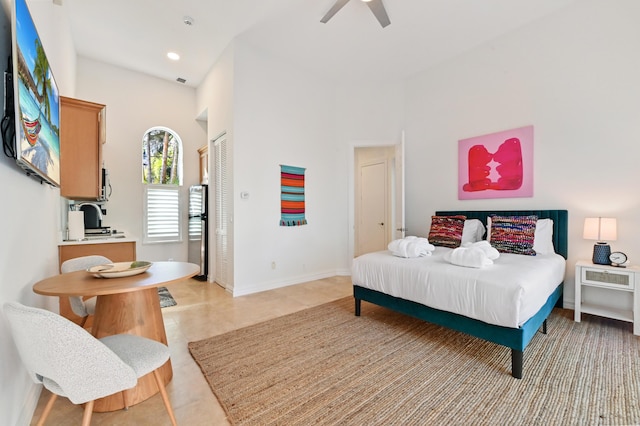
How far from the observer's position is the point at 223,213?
431cm

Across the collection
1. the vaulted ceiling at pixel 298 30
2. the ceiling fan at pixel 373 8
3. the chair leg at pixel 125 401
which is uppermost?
the vaulted ceiling at pixel 298 30

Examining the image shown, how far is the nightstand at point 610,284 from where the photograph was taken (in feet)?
8.33

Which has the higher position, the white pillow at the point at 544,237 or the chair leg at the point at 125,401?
the white pillow at the point at 544,237

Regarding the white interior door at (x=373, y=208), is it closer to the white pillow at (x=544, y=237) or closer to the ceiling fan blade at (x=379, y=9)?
the white pillow at (x=544, y=237)

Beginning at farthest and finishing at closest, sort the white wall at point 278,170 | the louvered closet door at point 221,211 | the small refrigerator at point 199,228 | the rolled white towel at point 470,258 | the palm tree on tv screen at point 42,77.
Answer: the small refrigerator at point 199,228 < the louvered closet door at point 221,211 < the white wall at point 278,170 < the rolled white towel at point 470,258 < the palm tree on tv screen at point 42,77

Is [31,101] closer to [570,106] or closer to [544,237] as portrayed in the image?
[544,237]

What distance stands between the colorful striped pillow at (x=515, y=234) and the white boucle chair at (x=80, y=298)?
3985mm

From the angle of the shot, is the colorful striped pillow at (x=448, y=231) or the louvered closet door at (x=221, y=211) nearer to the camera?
the colorful striped pillow at (x=448, y=231)

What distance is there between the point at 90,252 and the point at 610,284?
17.0ft

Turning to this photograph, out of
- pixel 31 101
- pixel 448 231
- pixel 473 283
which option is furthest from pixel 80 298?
pixel 448 231

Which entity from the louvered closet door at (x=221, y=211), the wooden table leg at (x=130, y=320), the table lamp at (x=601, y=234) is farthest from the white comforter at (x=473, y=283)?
the louvered closet door at (x=221, y=211)

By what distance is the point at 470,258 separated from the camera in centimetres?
233

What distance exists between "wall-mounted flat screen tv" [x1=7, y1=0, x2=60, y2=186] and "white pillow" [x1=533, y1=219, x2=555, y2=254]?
171 inches

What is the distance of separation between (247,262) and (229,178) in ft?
4.06
